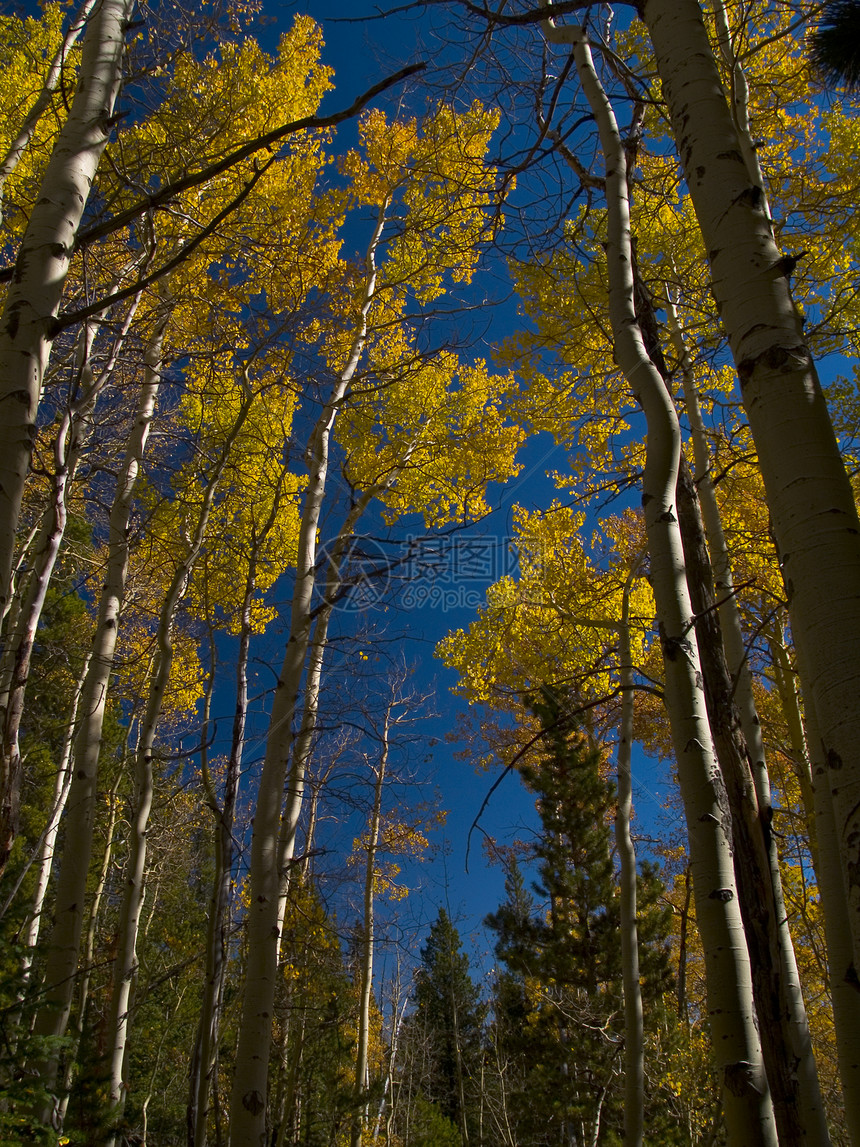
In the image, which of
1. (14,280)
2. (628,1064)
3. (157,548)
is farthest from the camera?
(157,548)

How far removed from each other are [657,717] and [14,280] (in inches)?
425

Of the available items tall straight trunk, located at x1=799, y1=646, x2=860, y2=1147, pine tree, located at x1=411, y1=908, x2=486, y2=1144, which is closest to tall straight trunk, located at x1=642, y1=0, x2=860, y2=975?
tall straight trunk, located at x1=799, y1=646, x2=860, y2=1147

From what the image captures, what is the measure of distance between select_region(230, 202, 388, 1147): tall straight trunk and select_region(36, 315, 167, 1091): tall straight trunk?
802 mm

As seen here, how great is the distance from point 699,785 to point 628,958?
3.56 m

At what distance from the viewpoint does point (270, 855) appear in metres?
3.46

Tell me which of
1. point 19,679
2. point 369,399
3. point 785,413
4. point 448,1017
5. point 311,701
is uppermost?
point 369,399

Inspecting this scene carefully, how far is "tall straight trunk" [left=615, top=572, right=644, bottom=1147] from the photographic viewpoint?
3.86 metres

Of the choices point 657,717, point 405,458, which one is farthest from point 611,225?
point 657,717

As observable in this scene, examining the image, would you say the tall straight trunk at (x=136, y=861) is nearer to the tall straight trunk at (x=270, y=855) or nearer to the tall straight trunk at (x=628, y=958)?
the tall straight trunk at (x=270, y=855)

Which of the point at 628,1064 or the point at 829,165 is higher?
the point at 829,165

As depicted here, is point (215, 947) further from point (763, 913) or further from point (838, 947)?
point (838, 947)

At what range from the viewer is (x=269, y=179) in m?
6.16

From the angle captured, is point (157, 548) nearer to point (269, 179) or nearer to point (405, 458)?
point (405, 458)

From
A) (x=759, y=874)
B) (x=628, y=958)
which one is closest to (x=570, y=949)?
(x=628, y=958)
